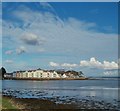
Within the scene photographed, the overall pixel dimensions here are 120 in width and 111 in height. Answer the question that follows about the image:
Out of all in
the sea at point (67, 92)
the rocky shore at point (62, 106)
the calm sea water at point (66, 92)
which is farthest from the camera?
the calm sea water at point (66, 92)

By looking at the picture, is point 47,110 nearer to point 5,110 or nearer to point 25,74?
point 5,110

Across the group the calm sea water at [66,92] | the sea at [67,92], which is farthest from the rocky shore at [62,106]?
the calm sea water at [66,92]

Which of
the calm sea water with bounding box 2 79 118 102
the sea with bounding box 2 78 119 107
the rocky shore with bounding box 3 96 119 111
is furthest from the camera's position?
the calm sea water with bounding box 2 79 118 102

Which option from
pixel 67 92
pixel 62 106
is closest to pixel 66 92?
pixel 67 92

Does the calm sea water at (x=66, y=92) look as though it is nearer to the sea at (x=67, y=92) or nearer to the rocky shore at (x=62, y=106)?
the sea at (x=67, y=92)

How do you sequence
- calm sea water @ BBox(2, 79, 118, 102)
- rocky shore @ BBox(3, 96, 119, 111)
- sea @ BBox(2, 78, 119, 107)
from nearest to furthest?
rocky shore @ BBox(3, 96, 119, 111) < sea @ BBox(2, 78, 119, 107) < calm sea water @ BBox(2, 79, 118, 102)

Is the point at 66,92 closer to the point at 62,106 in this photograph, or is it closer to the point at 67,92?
the point at 67,92

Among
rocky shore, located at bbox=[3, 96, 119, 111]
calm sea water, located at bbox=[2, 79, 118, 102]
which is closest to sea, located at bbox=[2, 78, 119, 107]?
calm sea water, located at bbox=[2, 79, 118, 102]

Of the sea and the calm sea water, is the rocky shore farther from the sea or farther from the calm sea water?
the calm sea water

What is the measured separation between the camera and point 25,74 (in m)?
69.1

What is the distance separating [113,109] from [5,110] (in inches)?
352

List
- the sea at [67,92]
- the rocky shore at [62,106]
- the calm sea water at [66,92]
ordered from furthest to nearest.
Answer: the calm sea water at [66,92], the sea at [67,92], the rocky shore at [62,106]

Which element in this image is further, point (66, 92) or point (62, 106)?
point (66, 92)

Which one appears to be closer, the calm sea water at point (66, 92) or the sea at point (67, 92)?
the sea at point (67, 92)
